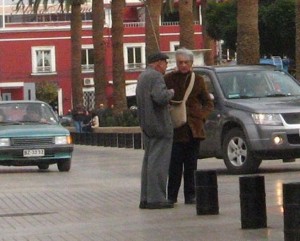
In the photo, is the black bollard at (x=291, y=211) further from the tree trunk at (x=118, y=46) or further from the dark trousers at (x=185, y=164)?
the tree trunk at (x=118, y=46)

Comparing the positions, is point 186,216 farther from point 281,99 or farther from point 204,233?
point 281,99

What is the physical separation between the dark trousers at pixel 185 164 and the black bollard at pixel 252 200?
2981 millimetres

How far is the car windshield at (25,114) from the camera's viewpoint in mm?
26203

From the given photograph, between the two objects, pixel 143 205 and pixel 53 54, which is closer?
pixel 143 205

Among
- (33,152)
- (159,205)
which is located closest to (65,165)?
(33,152)

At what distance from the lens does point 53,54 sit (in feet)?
296

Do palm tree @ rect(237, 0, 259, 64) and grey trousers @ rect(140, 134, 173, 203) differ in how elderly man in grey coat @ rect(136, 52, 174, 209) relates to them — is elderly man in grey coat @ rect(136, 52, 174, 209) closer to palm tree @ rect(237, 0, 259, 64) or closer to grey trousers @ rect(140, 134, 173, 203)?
grey trousers @ rect(140, 134, 173, 203)

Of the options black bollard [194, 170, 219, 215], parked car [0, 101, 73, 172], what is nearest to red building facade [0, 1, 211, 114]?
parked car [0, 101, 73, 172]

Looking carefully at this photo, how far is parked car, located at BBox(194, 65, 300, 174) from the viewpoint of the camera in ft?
66.1

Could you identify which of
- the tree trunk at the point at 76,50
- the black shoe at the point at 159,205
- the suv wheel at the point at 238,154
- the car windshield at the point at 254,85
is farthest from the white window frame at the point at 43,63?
the black shoe at the point at 159,205

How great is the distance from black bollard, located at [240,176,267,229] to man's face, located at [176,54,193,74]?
10.9 feet

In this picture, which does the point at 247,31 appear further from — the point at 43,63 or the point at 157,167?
the point at 43,63

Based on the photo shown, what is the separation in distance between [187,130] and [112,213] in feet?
5.01

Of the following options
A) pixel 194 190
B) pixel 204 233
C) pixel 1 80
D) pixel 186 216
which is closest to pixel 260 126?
pixel 194 190
